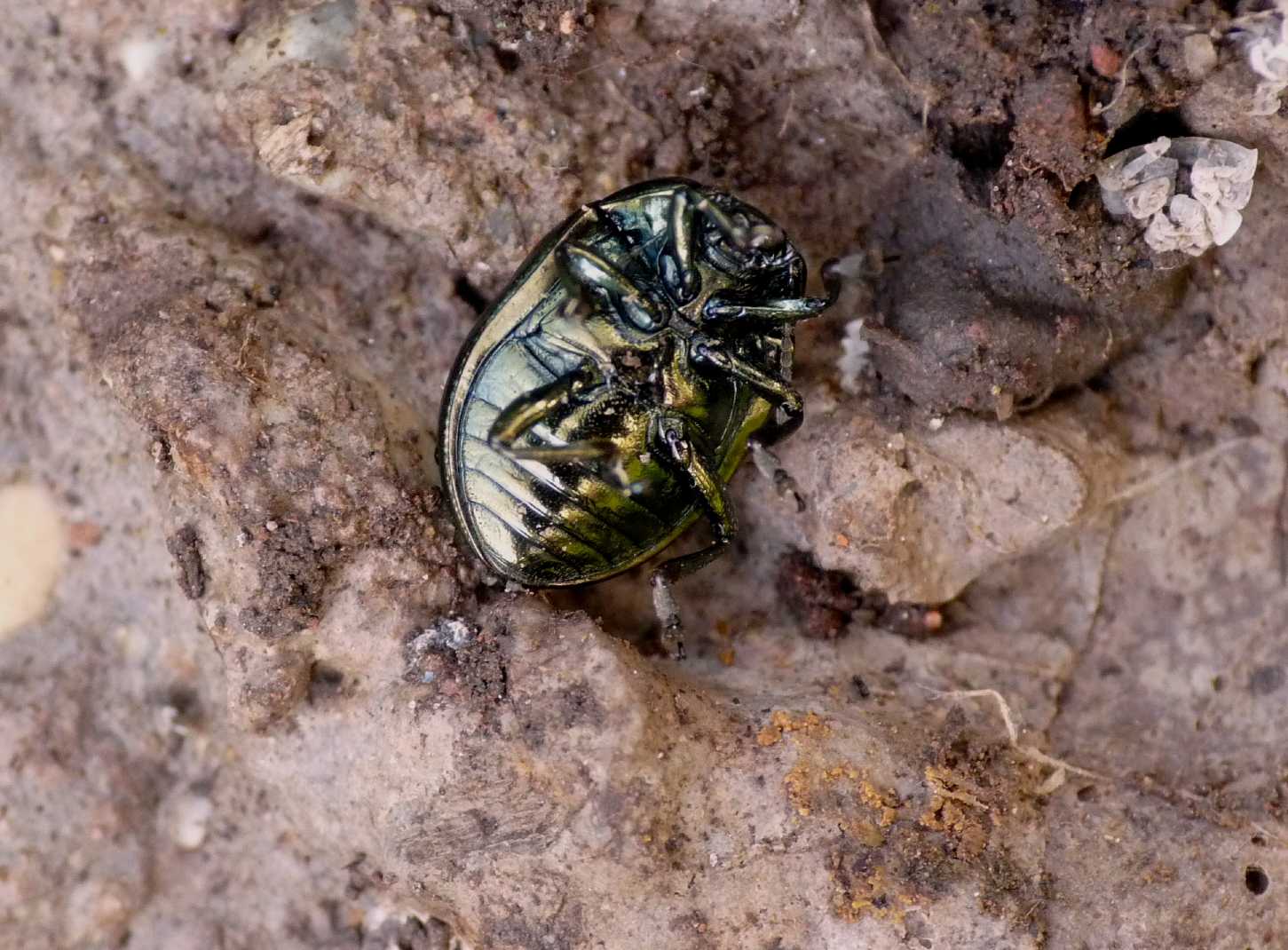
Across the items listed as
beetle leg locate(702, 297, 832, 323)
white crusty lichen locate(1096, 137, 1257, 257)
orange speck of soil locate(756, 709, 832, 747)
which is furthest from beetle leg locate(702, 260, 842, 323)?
orange speck of soil locate(756, 709, 832, 747)

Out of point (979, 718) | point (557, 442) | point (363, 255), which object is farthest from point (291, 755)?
point (979, 718)

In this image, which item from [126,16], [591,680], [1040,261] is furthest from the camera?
[126,16]

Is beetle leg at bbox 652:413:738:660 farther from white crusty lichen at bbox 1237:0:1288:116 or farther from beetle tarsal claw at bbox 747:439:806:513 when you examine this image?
white crusty lichen at bbox 1237:0:1288:116

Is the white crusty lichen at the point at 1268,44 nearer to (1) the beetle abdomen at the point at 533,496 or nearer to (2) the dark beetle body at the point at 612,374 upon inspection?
(2) the dark beetle body at the point at 612,374

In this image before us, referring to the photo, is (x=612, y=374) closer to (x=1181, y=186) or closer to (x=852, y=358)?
(x=852, y=358)

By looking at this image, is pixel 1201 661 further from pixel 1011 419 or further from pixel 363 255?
pixel 363 255

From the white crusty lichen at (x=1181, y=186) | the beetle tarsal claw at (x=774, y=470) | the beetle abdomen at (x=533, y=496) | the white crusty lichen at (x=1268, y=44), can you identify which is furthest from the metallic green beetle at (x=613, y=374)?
the white crusty lichen at (x=1268, y=44)

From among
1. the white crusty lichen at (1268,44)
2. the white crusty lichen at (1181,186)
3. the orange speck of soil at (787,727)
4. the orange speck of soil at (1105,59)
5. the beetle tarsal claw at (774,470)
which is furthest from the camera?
the beetle tarsal claw at (774,470)
